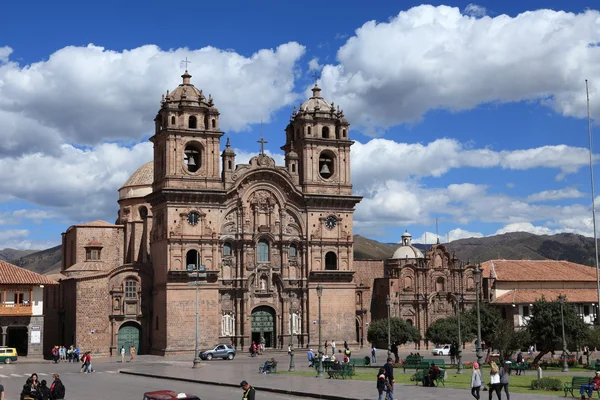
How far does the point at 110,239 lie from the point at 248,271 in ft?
52.2

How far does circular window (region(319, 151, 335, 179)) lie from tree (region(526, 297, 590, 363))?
78.2ft

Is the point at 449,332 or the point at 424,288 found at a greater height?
the point at 424,288

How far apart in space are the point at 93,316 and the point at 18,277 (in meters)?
6.36

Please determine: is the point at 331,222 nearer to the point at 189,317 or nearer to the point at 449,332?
the point at 189,317

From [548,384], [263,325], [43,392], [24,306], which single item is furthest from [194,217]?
[43,392]

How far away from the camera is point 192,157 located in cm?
6819

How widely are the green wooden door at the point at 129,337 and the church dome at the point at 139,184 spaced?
17375 millimetres

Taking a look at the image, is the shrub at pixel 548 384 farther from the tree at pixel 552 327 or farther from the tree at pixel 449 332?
the tree at pixel 552 327

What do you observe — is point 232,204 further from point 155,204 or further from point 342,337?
point 342,337

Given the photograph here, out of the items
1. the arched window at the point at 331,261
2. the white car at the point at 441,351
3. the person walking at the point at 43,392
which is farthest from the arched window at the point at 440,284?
the person walking at the point at 43,392

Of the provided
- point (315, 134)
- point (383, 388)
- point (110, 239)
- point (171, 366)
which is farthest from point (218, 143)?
point (383, 388)

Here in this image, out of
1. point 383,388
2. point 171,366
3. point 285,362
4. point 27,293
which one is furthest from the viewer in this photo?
point 27,293

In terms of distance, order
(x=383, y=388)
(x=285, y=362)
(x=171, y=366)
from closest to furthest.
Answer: (x=383, y=388) → (x=171, y=366) → (x=285, y=362)

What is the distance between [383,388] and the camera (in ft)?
90.9
